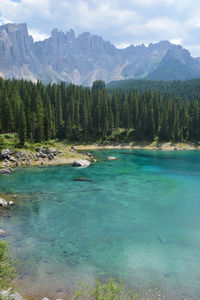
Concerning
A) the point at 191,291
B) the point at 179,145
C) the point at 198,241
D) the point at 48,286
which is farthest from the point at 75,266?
the point at 179,145

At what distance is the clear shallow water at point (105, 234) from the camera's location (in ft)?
55.9

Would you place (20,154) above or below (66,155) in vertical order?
above

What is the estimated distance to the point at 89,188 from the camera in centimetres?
4206

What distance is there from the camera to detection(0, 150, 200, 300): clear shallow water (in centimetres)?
1703

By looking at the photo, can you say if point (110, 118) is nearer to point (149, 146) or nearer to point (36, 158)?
point (149, 146)

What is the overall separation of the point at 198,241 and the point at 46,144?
63679mm

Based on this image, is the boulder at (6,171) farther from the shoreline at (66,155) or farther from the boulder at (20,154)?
the boulder at (20,154)

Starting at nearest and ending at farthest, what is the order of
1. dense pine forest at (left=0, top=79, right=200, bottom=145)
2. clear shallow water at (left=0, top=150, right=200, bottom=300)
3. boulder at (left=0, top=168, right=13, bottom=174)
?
1. clear shallow water at (left=0, top=150, right=200, bottom=300)
2. boulder at (left=0, top=168, right=13, bottom=174)
3. dense pine forest at (left=0, top=79, right=200, bottom=145)

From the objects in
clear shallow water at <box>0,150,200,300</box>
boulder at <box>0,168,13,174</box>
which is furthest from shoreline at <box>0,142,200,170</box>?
clear shallow water at <box>0,150,200,300</box>

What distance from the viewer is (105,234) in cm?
2444

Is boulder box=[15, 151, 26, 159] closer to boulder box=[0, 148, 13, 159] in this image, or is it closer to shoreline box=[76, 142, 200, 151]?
boulder box=[0, 148, 13, 159]

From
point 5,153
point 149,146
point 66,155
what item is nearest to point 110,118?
point 149,146

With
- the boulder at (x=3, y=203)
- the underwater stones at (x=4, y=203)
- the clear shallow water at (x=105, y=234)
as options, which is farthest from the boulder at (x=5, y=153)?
the boulder at (x=3, y=203)

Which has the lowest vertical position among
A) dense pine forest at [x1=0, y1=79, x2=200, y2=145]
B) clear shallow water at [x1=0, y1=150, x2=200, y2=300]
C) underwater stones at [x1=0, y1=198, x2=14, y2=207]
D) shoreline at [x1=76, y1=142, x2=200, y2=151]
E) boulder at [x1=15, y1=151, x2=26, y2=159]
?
clear shallow water at [x1=0, y1=150, x2=200, y2=300]
